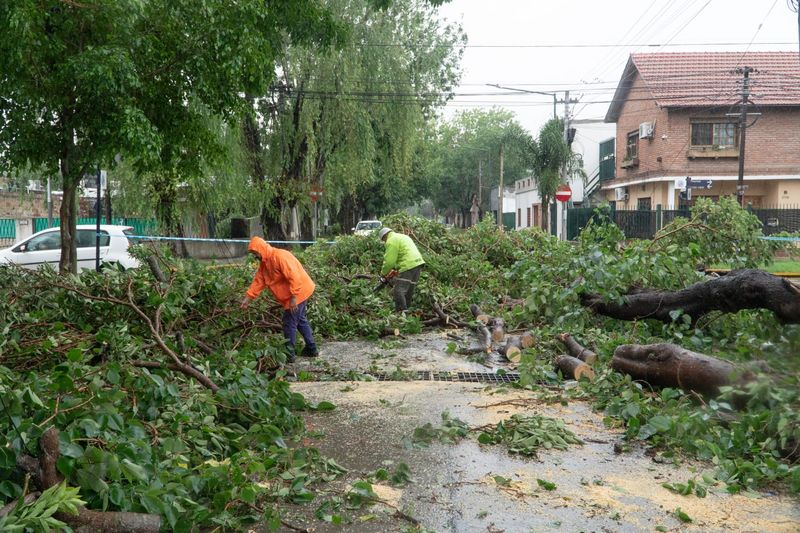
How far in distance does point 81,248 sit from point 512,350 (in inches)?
450

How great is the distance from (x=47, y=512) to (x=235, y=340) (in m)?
4.93

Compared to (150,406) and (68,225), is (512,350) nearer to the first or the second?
(150,406)

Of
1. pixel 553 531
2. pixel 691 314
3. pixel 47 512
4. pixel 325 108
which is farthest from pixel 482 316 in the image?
pixel 325 108

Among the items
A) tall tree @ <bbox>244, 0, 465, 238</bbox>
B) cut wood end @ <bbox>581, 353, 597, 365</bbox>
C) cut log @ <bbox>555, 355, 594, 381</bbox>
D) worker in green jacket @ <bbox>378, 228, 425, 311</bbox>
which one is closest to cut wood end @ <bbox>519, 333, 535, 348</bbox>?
cut log @ <bbox>555, 355, 594, 381</bbox>

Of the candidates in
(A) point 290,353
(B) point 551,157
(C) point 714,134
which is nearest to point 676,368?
(A) point 290,353

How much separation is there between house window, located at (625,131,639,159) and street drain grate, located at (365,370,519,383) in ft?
98.4

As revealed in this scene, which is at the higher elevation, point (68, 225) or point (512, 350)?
point (68, 225)

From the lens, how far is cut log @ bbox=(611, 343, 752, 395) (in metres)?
5.32

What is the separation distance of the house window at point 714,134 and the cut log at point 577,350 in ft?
89.6

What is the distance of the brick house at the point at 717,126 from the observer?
31062mm

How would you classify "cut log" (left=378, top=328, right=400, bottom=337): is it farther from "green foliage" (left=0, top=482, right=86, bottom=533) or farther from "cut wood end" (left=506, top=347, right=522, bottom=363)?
"green foliage" (left=0, top=482, right=86, bottom=533)

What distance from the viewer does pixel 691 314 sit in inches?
281

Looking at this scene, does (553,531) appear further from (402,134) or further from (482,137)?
(482,137)

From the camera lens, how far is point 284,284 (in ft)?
26.2
